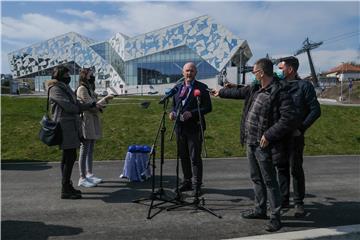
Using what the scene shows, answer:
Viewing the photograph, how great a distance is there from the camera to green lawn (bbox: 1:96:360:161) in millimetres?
10445

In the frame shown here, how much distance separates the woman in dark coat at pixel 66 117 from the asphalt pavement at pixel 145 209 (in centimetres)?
31

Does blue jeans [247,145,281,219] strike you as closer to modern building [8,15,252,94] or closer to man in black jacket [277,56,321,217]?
man in black jacket [277,56,321,217]

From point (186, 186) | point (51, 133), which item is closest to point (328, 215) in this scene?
point (186, 186)

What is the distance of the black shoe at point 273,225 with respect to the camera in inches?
174

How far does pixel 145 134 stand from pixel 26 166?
4775 millimetres

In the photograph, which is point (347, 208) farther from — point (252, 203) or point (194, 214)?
point (194, 214)

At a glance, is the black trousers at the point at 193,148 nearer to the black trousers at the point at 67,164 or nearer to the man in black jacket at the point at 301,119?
the man in black jacket at the point at 301,119

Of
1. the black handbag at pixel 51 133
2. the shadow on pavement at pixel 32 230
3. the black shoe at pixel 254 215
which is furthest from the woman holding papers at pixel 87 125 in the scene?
the black shoe at pixel 254 215

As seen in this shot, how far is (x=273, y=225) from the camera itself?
4438 mm

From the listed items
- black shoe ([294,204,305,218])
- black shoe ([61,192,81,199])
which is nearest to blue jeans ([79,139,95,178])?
black shoe ([61,192,81,199])

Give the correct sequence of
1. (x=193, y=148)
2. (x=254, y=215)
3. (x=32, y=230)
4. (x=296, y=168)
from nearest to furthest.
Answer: (x=32, y=230) < (x=254, y=215) < (x=296, y=168) < (x=193, y=148)

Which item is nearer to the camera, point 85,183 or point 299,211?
point 299,211

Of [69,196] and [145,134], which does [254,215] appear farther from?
[145,134]

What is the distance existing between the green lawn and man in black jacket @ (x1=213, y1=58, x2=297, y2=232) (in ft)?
12.9
